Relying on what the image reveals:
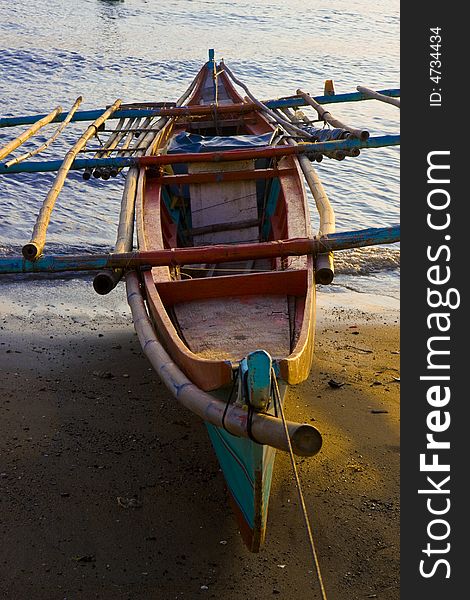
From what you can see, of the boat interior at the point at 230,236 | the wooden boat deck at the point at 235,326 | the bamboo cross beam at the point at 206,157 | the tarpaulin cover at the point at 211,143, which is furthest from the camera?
the tarpaulin cover at the point at 211,143

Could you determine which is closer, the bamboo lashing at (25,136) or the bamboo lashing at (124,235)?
the bamboo lashing at (124,235)

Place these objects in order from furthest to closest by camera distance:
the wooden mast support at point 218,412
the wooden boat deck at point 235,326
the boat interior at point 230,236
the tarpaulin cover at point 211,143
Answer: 1. the tarpaulin cover at point 211,143
2. the boat interior at point 230,236
3. the wooden boat deck at point 235,326
4. the wooden mast support at point 218,412

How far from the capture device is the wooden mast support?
3.11 m

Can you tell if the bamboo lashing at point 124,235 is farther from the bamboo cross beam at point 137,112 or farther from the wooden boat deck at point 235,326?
the bamboo cross beam at point 137,112

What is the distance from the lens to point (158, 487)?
191 inches

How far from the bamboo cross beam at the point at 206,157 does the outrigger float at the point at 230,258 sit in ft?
0.04

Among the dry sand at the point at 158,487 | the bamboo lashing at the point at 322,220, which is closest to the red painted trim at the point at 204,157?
the bamboo lashing at the point at 322,220

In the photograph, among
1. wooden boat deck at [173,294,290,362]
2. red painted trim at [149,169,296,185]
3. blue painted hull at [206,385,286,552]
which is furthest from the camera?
red painted trim at [149,169,296,185]

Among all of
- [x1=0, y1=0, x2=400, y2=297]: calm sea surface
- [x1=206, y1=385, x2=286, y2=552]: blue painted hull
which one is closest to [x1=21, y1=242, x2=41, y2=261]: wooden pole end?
A: [x1=206, y1=385, x2=286, y2=552]: blue painted hull

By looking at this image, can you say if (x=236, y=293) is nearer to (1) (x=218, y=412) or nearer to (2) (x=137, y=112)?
(1) (x=218, y=412)

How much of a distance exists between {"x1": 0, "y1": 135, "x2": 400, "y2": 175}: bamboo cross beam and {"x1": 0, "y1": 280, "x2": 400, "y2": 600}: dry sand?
1522 millimetres

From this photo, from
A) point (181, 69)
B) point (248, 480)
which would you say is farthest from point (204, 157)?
point (181, 69)

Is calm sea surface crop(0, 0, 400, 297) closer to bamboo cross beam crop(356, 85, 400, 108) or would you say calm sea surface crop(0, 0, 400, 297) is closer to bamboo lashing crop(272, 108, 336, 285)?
bamboo cross beam crop(356, 85, 400, 108)

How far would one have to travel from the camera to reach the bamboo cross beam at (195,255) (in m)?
5.00
